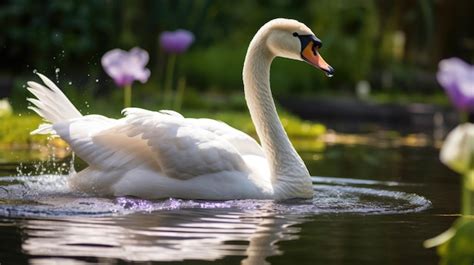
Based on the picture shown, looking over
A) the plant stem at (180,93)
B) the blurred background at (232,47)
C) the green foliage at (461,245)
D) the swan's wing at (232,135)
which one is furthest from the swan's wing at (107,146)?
the plant stem at (180,93)

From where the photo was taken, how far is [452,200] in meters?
7.71

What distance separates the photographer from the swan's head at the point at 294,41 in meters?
7.58

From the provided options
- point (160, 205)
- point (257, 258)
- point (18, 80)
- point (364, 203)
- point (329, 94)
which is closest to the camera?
point (257, 258)

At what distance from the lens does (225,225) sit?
19.4 feet

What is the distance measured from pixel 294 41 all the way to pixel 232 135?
750 mm

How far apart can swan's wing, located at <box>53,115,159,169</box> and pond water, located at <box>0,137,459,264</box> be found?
26 centimetres

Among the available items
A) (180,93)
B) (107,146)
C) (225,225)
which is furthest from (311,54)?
(180,93)

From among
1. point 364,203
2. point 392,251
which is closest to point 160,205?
point 364,203

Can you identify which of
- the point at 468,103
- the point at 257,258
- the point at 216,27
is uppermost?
the point at 216,27

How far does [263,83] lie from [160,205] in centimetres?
148

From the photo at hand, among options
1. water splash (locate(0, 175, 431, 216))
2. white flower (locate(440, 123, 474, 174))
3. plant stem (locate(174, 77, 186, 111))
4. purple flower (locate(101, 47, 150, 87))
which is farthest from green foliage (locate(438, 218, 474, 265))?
plant stem (locate(174, 77, 186, 111))

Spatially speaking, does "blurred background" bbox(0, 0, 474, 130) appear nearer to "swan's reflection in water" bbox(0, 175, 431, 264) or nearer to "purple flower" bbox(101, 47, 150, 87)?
"purple flower" bbox(101, 47, 150, 87)

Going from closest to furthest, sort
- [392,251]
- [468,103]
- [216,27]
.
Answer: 1. [468,103]
2. [392,251]
3. [216,27]

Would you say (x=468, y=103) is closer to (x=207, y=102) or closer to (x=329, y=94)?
(x=207, y=102)
